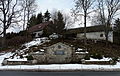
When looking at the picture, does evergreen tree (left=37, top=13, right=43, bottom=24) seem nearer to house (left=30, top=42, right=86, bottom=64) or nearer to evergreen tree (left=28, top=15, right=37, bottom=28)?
evergreen tree (left=28, top=15, right=37, bottom=28)

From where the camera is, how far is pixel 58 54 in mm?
34438

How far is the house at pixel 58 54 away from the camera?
3391 cm

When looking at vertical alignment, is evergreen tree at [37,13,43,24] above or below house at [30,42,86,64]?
above

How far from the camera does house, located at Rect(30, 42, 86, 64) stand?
33906 mm

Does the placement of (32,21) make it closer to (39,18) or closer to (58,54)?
(39,18)

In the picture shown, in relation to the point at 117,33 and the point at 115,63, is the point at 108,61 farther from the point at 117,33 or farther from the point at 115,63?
the point at 117,33

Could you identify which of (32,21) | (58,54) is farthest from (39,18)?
(58,54)

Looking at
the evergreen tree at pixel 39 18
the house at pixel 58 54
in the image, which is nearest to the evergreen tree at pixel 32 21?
the evergreen tree at pixel 39 18

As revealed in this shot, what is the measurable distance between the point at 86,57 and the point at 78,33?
2760 centimetres

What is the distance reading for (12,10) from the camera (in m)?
48.1

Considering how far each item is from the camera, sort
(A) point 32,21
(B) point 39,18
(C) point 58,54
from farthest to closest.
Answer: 1. (B) point 39,18
2. (A) point 32,21
3. (C) point 58,54

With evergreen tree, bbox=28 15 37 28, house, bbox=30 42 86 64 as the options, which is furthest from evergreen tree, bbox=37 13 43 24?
house, bbox=30 42 86 64

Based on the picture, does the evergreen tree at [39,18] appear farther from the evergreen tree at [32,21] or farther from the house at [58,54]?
the house at [58,54]

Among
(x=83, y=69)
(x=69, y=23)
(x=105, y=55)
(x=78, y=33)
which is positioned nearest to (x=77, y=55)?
(x=105, y=55)
